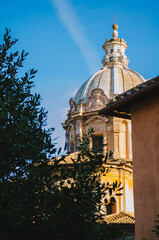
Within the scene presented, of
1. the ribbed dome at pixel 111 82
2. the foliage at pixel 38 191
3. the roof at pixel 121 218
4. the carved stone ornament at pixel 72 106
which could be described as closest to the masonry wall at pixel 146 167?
the foliage at pixel 38 191

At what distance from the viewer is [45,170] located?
5.78 metres

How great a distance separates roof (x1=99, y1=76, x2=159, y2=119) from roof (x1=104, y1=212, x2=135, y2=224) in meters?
10.3

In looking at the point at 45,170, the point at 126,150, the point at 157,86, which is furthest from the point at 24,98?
the point at 126,150

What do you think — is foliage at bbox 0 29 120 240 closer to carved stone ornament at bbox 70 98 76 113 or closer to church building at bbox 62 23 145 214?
Result: church building at bbox 62 23 145 214

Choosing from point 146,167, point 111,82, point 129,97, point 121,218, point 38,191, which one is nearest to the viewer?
point 38,191

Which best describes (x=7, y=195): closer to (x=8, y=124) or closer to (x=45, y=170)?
(x=45, y=170)

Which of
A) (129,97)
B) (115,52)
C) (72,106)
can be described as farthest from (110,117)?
(129,97)

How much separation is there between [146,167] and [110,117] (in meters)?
20.4

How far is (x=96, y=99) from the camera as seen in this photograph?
31.7 metres

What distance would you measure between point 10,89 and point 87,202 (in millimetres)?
2534

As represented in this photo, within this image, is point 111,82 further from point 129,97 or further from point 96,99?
point 129,97

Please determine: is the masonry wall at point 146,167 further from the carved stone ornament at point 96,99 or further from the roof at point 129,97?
the carved stone ornament at point 96,99

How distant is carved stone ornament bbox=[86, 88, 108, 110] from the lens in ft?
103

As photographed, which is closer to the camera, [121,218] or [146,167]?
[146,167]
